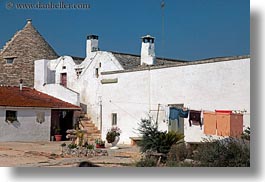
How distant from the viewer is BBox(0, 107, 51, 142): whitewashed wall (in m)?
15.3

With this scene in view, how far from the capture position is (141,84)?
536 inches

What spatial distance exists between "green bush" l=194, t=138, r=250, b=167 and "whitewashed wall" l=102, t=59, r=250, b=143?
114cm

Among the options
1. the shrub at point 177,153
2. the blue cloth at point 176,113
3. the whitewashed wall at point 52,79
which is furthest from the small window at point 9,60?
the shrub at point 177,153

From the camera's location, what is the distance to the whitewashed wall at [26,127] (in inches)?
604

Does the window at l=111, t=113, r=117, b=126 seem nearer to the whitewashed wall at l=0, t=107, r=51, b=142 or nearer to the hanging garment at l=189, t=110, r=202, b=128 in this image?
the whitewashed wall at l=0, t=107, r=51, b=142

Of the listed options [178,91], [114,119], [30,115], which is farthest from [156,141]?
[30,115]

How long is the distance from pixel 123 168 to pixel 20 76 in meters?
11.9

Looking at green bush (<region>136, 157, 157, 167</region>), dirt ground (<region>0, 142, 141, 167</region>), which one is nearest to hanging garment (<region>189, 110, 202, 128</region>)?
dirt ground (<region>0, 142, 141, 167</region>)

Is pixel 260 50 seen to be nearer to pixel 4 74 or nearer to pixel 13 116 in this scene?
pixel 13 116

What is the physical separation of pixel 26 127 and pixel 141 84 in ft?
14.5

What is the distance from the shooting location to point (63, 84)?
18.4 meters

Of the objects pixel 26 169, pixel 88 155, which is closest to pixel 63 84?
pixel 88 155

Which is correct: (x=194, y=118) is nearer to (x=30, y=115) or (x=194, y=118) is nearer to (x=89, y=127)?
(x=89, y=127)

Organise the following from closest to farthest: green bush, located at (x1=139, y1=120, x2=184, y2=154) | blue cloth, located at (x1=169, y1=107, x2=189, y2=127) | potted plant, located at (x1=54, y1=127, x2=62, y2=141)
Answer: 1. green bush, located at (x1=139, y1=120, x2=184, y2=154)
2. blue cloth, located at (x1=169, y1=107, x2=189, y2=127)
3. potted plant, located at (x1=54, y1=127, x2=62, y2=141)
